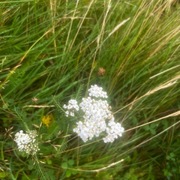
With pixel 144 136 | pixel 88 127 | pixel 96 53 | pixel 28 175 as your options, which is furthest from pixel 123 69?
pixel 28 175

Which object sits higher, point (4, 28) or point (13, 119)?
point (4, 28)

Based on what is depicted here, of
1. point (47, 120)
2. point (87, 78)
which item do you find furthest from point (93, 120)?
point (87, 78)

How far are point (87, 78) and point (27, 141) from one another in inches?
16.6

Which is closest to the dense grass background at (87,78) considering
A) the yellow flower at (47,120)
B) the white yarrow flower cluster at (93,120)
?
the yellow flower at (47,120)

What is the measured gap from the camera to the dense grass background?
1.80 m

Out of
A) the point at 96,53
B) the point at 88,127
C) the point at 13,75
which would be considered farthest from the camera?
the point at 96,53

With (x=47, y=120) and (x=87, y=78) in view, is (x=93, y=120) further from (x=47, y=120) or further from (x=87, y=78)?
(x=87, y=78)

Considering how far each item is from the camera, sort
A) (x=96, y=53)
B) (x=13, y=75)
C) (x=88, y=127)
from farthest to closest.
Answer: (x=96, y=53) → (x=13, y=75) → (x=88, y=127)

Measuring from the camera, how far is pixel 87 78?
1909 mm

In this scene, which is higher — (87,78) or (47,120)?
(87,78)

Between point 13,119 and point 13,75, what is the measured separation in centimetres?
17

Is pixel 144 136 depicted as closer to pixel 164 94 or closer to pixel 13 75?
pixel 164 94

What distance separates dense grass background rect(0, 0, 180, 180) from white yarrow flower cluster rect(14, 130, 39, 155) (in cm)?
10

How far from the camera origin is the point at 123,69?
1946 millimetres
